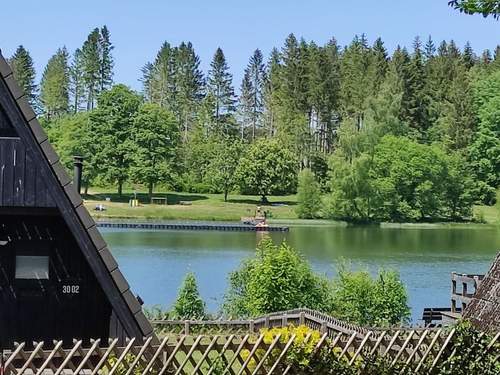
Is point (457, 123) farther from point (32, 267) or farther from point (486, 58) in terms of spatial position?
point (32, 267)

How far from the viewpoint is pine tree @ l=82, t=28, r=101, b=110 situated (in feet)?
417

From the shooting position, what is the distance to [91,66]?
127125mm

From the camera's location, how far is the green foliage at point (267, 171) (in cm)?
10008

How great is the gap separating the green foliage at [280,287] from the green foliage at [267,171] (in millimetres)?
76115

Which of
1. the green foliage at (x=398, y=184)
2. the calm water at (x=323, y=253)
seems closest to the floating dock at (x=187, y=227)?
the calm water at (x=323, y=253)

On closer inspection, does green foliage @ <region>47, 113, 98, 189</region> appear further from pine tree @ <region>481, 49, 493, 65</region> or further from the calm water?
pine tree @ <region>481, 49, 493, 65</region>

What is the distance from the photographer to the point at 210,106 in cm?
12712

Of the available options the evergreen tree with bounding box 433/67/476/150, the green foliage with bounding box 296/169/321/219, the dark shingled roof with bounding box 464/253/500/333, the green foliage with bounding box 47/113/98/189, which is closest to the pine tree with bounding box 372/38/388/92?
the evergreen tree with bounding box 433/67/476/150

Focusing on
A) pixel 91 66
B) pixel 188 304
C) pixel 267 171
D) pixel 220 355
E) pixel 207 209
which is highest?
pixel 91 66

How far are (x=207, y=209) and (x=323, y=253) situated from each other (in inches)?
1547

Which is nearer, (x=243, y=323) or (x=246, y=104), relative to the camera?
(x=243, y=323)

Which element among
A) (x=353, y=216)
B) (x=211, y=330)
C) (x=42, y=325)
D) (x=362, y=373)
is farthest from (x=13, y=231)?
(x=353, y=216)

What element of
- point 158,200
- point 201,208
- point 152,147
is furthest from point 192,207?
point 152,147

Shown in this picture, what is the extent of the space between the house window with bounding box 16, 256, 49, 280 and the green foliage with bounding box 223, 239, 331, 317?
12.2m
